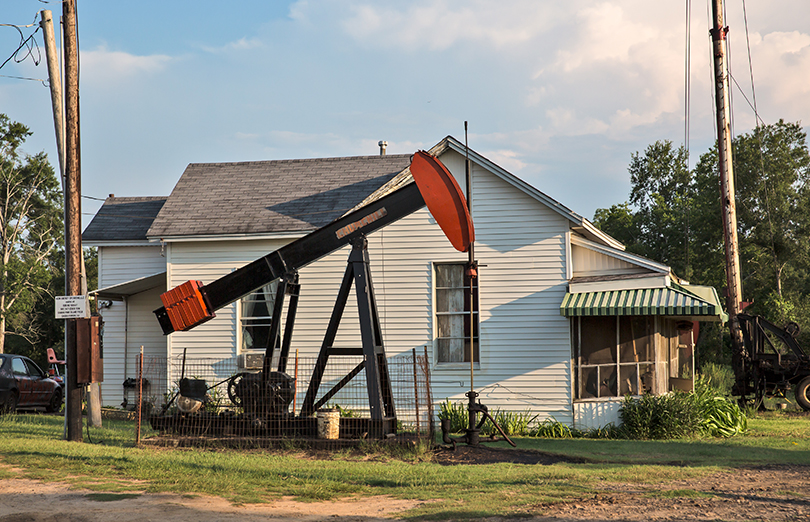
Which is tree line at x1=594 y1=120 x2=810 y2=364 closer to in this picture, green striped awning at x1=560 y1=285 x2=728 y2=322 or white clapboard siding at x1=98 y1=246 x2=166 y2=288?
green striped awning at x1=560 y1=285 x2=728 y2=322

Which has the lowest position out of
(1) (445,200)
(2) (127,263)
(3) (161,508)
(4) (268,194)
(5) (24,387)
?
(3) (161,508)

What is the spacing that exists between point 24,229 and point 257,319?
1327 inches

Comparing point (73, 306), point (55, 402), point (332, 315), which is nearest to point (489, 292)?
point (332, 315)

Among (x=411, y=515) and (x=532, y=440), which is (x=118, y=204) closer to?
(x=532, y=440)

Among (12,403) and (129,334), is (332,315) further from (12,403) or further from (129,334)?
(12,403)

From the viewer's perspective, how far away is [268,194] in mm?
17891

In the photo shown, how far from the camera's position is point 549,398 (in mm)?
14461

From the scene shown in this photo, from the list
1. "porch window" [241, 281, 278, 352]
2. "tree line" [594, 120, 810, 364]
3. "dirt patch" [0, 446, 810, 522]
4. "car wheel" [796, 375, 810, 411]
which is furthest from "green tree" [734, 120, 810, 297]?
"dirt patch" [0, 446, 810, 522]

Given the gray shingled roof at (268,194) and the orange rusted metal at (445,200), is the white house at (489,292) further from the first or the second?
the orange rusted metal at (445,200)

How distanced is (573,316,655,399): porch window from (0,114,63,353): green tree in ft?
112

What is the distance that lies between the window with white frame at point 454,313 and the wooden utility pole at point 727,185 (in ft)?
20.2

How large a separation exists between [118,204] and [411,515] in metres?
16.7

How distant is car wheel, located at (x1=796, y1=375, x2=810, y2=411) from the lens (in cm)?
1678

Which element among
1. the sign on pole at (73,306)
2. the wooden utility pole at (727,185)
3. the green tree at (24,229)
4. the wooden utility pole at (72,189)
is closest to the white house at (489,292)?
the wooden utility pole at (727,185)
